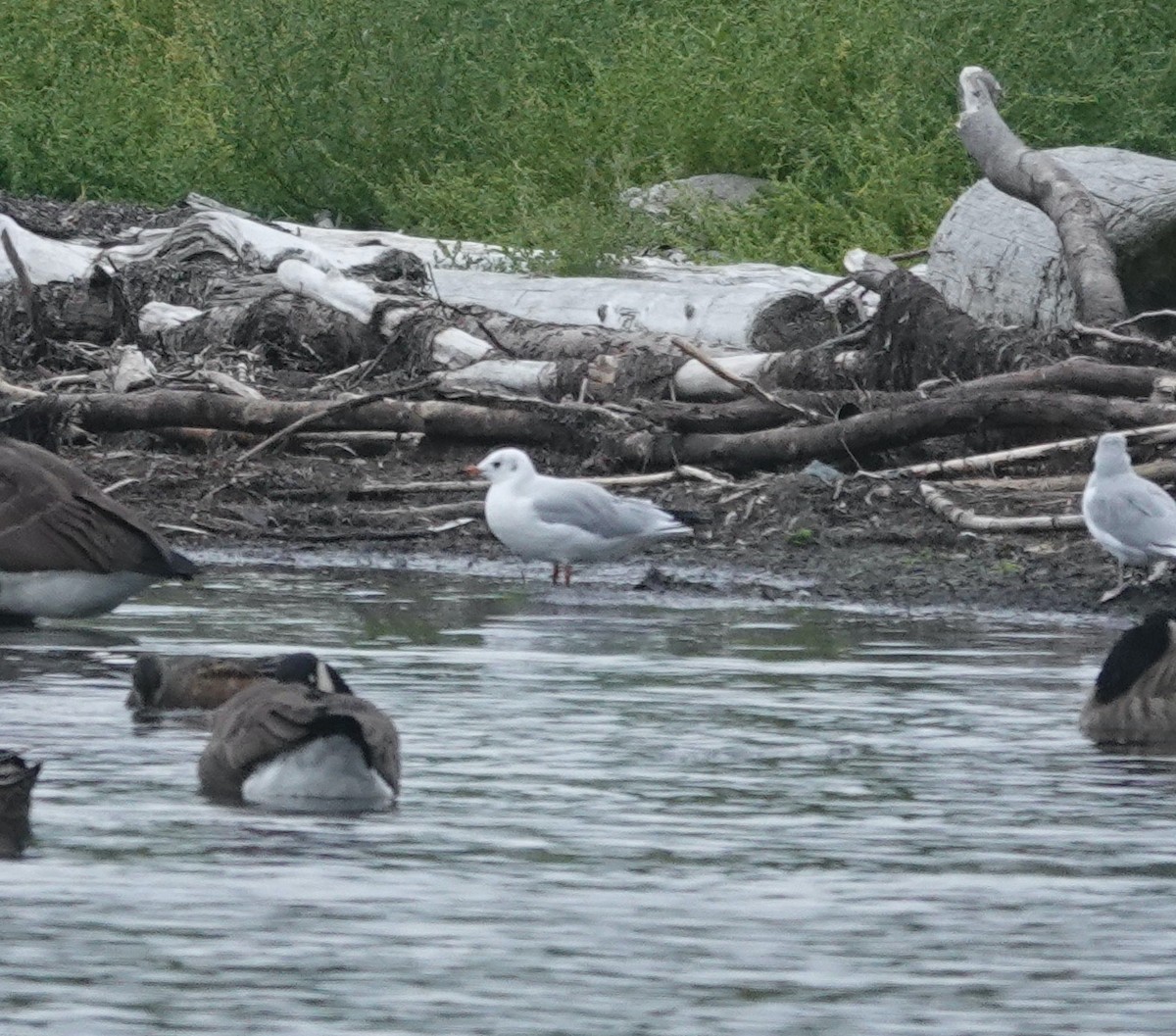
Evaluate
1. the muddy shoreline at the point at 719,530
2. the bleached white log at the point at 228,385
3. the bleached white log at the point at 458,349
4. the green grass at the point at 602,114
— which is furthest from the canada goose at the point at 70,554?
the green grass at the point at 602,114

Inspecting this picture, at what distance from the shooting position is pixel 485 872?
715 cm

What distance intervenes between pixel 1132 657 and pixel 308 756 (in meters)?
2.96

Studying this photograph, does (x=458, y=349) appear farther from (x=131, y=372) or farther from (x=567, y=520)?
(x=567, y=520)

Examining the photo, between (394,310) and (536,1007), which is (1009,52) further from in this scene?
(536,1007)

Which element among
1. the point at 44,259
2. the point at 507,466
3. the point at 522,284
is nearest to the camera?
the point at 507,466

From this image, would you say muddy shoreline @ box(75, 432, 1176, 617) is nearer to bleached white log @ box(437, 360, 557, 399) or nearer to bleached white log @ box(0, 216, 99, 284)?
bleached white log @ box(437, 360, 557, 399)

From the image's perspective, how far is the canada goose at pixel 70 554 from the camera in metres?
11.6

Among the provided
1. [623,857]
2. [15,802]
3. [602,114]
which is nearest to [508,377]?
[602,114]

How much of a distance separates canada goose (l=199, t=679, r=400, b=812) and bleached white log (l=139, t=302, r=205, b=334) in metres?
11.2

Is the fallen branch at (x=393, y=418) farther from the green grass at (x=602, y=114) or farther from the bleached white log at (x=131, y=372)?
the green grass at (x=602, y=114)

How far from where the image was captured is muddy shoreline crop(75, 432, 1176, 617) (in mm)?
12969

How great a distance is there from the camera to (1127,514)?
1207 centimetres

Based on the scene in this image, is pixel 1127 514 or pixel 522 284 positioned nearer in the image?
pixel 1127 514

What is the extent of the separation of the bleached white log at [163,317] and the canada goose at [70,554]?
744cm
